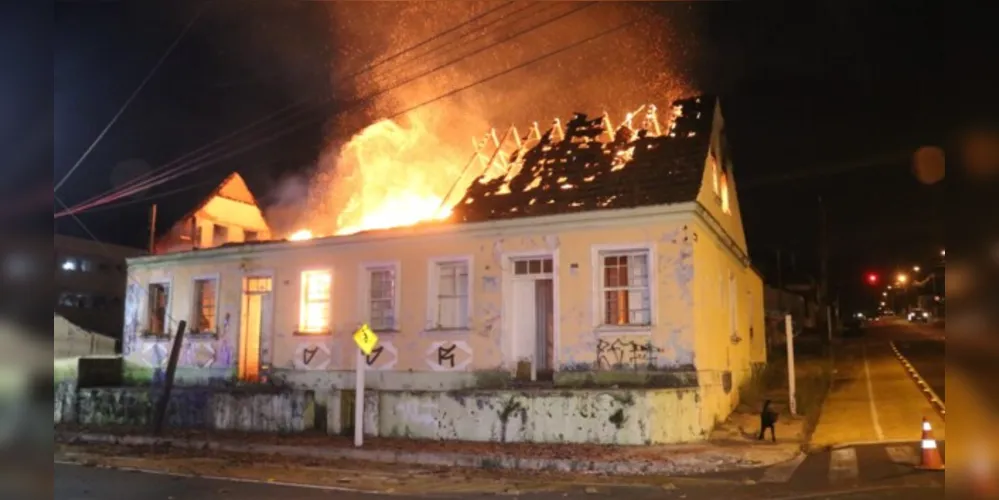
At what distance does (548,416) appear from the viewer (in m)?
13.6

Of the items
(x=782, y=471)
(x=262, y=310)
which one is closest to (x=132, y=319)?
(x=262, y=310)

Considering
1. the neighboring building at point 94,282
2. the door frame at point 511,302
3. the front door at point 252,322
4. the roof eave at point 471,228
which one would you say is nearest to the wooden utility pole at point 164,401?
the front door at point 252,322

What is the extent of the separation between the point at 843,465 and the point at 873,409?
7.28 m

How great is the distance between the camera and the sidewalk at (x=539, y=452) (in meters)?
11.5

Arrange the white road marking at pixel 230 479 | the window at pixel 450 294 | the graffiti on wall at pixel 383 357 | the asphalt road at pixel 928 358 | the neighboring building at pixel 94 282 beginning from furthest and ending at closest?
1. the neighboring building at pixel 94 282
2. the asphalt road at pixel 928 358
3. the graffiti on wall at pixel 383 357
4. the window at pixel 450 294
5. the white road marking at pixel 230 479

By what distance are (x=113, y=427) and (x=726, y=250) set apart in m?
16.8

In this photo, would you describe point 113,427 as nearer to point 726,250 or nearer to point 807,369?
point 726,250

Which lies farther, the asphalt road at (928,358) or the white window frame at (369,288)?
the asphalt road at (928,358)

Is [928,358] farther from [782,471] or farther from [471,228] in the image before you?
[471,228]

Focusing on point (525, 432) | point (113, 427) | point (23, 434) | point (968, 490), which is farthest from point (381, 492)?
point (113, 427)

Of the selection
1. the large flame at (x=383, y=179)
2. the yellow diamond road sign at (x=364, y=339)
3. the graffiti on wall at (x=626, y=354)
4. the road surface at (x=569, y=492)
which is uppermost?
the large flame at (x=383, y=179)

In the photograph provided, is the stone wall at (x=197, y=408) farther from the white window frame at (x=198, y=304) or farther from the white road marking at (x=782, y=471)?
the white road marking at (x=782, y=471)

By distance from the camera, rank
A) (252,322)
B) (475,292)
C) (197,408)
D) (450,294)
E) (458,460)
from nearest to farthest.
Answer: (458,460) < (475,292) < (450,294) < (197,408) < (252,322)

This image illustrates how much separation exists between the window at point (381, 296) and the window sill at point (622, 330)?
18.0ft
